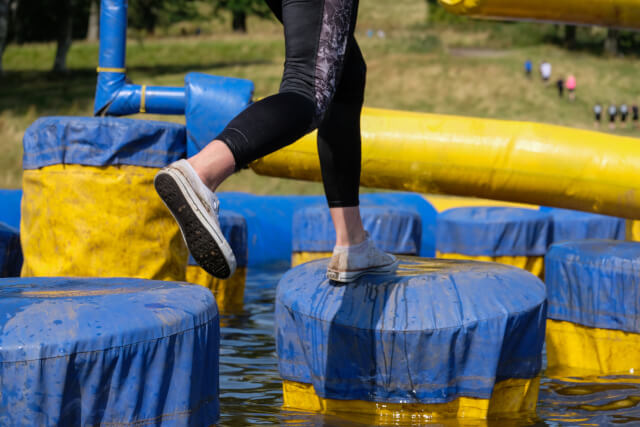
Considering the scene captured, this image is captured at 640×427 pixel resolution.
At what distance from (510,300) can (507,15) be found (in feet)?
6.39

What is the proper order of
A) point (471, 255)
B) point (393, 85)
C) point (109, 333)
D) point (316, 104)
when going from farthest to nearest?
point (393, 85), point (471, 255), point (316, 104), point (109, 333)

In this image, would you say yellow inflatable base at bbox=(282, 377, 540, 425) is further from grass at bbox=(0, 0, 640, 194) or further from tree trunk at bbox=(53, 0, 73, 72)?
tree trunk at bbox=(53, 0, 73, 72)

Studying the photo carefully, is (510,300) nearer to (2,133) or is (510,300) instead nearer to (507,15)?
(507,15)

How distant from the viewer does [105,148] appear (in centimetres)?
312

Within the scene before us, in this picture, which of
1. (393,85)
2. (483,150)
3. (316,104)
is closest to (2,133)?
(393,85)

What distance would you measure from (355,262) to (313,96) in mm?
690

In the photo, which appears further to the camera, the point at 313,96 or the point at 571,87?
the point at 571,87

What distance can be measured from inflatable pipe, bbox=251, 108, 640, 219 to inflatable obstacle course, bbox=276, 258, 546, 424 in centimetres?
80

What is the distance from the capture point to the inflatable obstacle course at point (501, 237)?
16.1 feet

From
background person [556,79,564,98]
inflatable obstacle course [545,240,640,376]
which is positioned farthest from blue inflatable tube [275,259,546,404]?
background person [556,79,564,98]

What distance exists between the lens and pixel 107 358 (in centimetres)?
162

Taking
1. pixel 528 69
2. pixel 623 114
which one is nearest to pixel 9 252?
pixel 623 114

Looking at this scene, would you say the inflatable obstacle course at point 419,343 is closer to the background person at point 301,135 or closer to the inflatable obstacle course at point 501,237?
the background person at point 301,135

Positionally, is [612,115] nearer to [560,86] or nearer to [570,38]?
[560,86]
